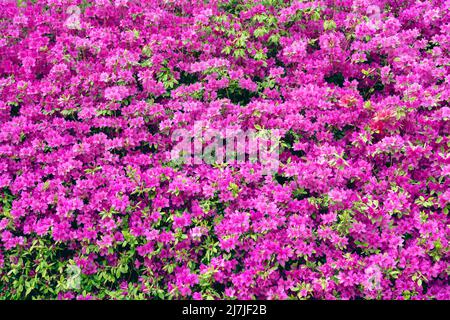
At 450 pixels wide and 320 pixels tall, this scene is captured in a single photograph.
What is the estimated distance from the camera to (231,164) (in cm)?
396

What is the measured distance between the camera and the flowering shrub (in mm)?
3578

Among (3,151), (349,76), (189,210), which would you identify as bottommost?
(189,210)

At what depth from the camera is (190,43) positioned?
4.71 m

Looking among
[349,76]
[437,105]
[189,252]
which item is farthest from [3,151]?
[437,105]

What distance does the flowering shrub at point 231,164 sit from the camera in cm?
358

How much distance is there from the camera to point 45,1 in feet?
18.1

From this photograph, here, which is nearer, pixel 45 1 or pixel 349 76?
pixel 349 76

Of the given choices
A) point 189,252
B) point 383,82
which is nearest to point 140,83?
point 189,252
